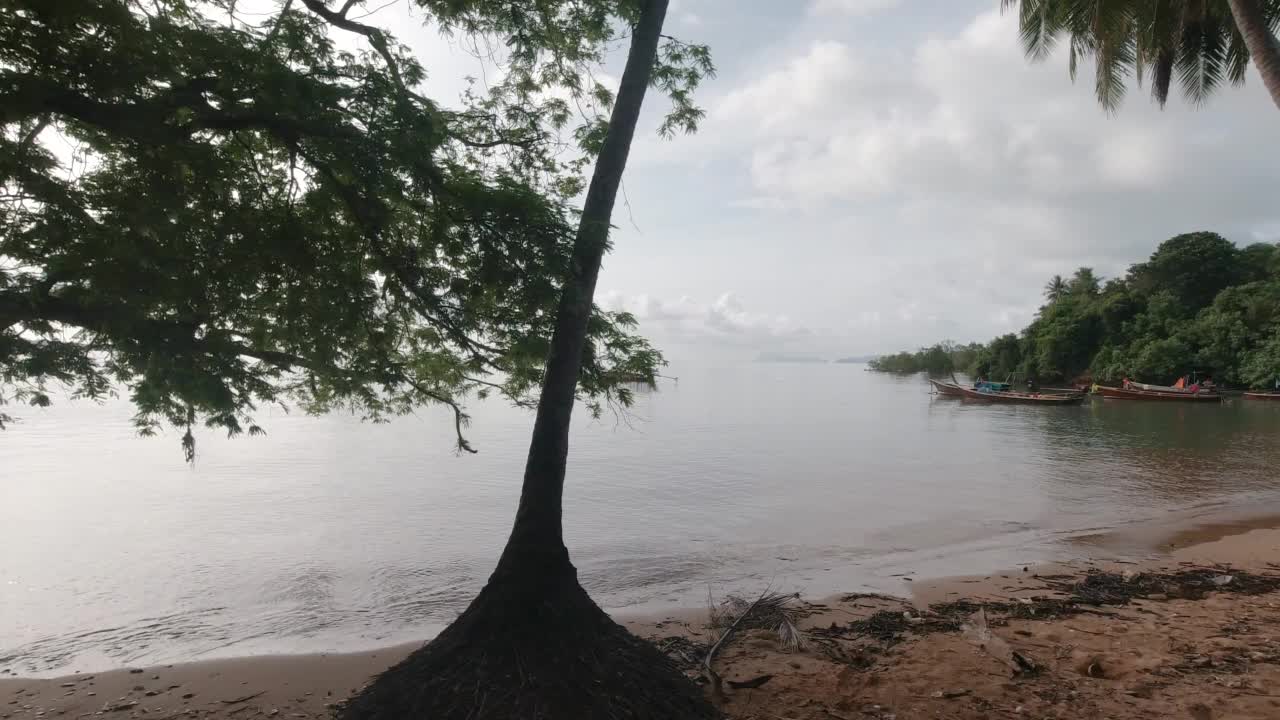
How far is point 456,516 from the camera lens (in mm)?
14086

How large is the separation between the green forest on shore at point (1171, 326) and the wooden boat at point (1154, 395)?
21.9ft

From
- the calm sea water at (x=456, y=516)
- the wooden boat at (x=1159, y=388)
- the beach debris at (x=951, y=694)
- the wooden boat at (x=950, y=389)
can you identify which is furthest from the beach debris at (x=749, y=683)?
the wooden boat at (x=1159, y=388)

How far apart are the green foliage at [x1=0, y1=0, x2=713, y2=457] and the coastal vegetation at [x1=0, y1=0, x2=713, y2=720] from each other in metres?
0.02

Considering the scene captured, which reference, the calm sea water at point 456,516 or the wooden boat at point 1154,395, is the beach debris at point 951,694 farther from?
the wooden boat at point 1154,395

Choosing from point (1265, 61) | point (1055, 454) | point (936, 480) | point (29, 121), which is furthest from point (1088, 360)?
point (29, 121)

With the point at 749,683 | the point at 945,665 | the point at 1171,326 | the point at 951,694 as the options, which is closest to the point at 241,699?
the point at 749,683

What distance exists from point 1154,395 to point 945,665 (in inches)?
2114

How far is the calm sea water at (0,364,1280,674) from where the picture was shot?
863 centimetres

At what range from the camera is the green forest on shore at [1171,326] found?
5044cm

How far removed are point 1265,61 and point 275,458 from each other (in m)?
24.6

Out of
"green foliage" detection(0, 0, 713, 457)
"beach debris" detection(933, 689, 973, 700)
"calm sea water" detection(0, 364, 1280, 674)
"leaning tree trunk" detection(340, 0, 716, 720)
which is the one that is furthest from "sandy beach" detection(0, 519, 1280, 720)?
"green foliage" detection(0, 0, 713, 457)

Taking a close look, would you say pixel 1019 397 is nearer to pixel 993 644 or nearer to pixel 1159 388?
pixel 1159 388

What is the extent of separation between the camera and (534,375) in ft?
18.9

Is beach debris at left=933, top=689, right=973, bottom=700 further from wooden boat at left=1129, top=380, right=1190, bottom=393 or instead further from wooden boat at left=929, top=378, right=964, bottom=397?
wooden boat at left=1129, top=380, right=1190, bottom=393
